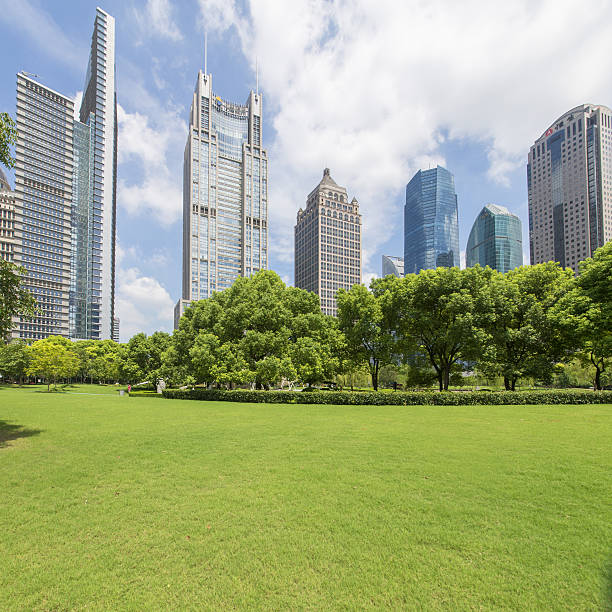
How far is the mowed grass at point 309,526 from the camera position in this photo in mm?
3713

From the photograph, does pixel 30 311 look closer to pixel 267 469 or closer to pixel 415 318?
pixel 267 469

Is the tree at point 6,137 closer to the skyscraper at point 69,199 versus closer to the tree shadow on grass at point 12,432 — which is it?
the tree shadow on grass at point 12,432

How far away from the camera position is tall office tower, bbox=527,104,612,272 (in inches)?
5261

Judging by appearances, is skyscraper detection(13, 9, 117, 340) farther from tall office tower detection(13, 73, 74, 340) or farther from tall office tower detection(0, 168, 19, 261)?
tall office tower detection(0, 168, 19, 261)

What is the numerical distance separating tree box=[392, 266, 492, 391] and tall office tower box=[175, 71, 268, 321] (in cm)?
12323

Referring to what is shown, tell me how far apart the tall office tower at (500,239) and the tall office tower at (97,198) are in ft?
533

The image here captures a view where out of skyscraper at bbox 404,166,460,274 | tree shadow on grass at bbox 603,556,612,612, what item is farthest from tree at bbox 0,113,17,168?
skyscraper at bbox 404,166,460,274

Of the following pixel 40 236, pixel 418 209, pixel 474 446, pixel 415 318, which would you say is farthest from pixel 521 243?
pixel 40 236

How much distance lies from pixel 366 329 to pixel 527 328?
37.3 feet

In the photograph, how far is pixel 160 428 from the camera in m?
13.6

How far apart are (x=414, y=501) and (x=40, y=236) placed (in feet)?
471

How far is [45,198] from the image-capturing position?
384 ft

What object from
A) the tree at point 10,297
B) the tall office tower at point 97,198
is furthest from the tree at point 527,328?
the tall office tower at point 97,198

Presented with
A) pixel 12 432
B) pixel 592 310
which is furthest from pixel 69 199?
pixel 592 310
